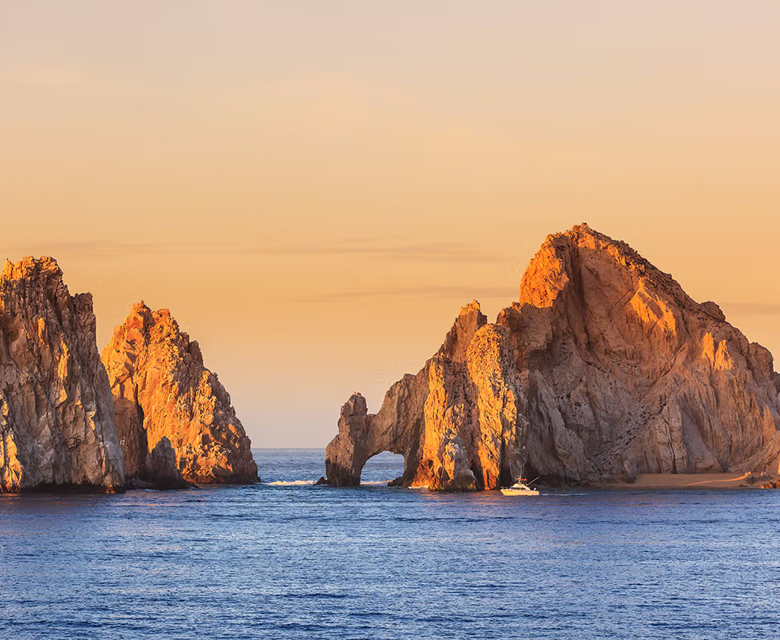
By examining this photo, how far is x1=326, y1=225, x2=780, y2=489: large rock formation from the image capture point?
14562 centimetres

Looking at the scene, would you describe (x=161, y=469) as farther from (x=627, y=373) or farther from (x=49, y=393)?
(x=627, y=373)

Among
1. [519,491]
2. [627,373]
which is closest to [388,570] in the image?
[519,491]

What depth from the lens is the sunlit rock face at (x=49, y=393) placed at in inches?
4838

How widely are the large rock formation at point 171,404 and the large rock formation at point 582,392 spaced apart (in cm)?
1400

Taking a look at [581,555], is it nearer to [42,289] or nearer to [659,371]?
[42,289]

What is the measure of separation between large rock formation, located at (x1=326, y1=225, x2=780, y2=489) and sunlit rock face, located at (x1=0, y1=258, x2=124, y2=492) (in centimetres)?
3766

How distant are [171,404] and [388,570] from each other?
91802 mm

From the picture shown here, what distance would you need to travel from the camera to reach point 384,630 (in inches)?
2261

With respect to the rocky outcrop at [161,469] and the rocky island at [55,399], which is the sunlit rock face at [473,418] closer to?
the rocky outcrop at [161,469]

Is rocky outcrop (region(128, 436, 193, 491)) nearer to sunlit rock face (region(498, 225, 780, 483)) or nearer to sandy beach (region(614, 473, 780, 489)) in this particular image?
sunlit rock face (region(498, 225, 780, 483))

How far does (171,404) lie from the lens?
6481 inches

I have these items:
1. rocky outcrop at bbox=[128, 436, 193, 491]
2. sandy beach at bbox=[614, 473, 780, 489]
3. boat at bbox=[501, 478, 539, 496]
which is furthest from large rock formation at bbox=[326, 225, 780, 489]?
rocky outcrop at bbox=[128, 436, 193, 491]

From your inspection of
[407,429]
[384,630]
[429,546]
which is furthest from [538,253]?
[384,630]

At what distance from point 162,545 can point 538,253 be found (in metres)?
92.2
